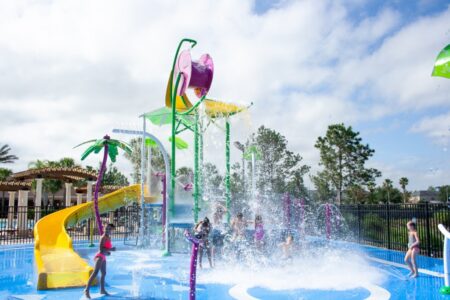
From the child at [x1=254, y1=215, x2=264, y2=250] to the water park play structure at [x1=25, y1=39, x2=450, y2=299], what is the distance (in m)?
2.25

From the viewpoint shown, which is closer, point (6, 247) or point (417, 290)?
point (417, 290)

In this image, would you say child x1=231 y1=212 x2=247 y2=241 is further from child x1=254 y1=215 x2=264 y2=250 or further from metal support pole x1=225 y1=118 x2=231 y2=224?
metal support pole x1=225 y1=118 x2=231 y2=224

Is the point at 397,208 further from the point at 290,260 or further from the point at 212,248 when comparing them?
the point at 212,248

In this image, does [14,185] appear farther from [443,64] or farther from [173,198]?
[443,64]

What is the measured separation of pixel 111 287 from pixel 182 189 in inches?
230

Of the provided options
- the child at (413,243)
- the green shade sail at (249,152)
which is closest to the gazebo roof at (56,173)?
the green shade sail at (249,152)

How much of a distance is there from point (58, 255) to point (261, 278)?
5334 millimetres

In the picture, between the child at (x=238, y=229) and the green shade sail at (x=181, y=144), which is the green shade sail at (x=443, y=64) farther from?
the green shade sail at (x=181, y=144)

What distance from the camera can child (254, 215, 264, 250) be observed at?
12.2 meters

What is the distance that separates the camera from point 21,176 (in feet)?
72.5

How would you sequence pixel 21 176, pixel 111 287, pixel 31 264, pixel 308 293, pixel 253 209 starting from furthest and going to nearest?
pixel 21 176
pixel 253 209
pixel 31 264
pixel 111 287
pixel 308 293

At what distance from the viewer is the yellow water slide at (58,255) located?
351 inches

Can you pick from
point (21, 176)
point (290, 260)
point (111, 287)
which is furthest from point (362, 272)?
point (21, 176)

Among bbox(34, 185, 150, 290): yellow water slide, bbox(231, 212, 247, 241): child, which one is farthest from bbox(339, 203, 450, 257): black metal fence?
bbox(34, 185, 150, 290): yellow water slide
